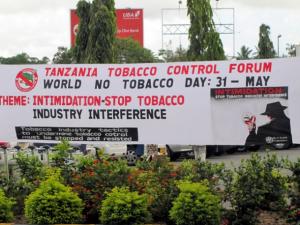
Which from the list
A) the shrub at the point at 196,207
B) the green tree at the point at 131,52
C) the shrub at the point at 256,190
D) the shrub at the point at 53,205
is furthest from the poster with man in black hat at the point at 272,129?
the green tree at the point at 131,52

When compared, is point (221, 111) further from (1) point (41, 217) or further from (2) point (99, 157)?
(1) point (41, 217)

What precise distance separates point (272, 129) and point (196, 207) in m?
1.91

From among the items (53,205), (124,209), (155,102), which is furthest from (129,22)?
(124,209)

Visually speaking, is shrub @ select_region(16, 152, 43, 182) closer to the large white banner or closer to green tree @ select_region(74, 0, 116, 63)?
the large white banner

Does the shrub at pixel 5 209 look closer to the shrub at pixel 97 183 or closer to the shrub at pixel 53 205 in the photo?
the shrub at pixel 53 205

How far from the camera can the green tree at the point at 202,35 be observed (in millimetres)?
25125

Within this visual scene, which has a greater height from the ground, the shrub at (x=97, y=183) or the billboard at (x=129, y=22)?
the billboard at (x=129, y=22)

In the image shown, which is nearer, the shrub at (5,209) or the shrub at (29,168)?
the shrub at (5,209)

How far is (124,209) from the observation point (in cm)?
721

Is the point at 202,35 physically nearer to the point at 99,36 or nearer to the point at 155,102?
the point at 99,36

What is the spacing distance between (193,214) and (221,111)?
1915 millimetres

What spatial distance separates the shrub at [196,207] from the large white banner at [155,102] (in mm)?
1572

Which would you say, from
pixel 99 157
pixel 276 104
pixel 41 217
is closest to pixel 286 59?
pixel 276 104

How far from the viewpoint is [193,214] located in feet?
22.9
